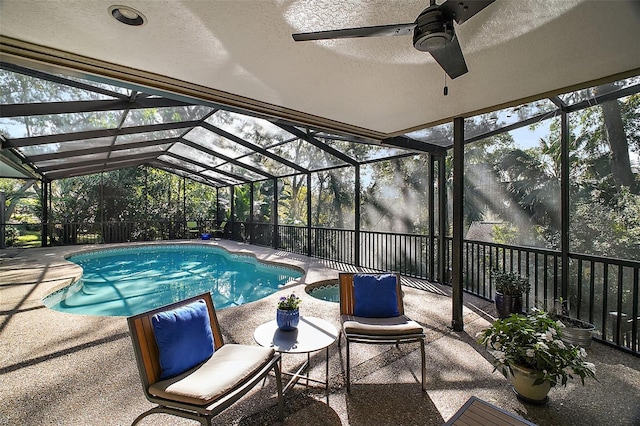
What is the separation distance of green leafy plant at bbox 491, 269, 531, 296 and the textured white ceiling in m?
2.29

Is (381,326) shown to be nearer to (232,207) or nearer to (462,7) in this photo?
(462,7)

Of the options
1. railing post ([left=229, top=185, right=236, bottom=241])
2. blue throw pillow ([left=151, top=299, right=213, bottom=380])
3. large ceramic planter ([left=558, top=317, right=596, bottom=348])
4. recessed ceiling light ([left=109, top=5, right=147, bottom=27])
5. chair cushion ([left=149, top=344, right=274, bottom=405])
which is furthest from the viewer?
railing post ([left=229, top=185, right=236, bottom=241])

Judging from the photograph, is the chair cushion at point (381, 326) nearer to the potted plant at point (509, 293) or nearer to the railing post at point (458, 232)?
the railing post at point (458, 232)

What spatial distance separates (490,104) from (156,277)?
8462 mm

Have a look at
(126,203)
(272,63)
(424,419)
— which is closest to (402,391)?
(424,419)

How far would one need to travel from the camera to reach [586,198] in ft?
12.7

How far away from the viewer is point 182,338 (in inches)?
78.2

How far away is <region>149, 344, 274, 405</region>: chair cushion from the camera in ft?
5.52

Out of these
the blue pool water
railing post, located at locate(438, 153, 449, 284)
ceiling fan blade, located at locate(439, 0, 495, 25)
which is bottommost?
the blue pool water

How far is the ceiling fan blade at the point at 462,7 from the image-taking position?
1.42 metres

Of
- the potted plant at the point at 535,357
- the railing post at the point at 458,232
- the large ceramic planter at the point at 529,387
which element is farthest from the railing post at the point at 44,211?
the large ceramic planter at the point at 529,387

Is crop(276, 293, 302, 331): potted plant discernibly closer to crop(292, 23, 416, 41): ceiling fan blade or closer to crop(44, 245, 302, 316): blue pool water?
crop(292, 23, 416, 41): ceiling fan blade

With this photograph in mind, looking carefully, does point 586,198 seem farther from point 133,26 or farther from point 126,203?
point 126,203

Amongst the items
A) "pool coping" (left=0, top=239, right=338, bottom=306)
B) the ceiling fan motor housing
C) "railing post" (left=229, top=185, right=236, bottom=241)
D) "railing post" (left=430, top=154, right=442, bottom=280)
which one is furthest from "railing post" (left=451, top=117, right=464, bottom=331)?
"railing post" (left=229, top=185, right=236, bottom=241)
